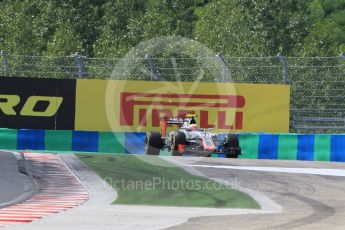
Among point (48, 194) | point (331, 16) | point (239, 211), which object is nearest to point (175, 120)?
point (48, 194)

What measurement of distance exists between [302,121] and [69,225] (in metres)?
14.3

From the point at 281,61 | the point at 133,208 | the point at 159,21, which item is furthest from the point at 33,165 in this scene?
the point at 159,21

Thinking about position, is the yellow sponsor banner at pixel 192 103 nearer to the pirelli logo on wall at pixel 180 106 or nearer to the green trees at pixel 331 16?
the pirelli logo on wall at pixel 180 106

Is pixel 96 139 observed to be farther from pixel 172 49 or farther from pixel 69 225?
pixel 172 49

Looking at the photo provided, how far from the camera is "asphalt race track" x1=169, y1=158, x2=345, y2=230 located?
32.2ft

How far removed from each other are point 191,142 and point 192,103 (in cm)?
164

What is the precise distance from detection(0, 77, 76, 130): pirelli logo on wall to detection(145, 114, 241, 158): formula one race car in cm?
211

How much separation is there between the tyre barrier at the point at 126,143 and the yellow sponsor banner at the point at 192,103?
0.42m

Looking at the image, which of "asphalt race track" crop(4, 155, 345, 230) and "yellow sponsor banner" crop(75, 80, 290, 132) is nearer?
"asphalt race track" crop(4, 155, 345, 230)

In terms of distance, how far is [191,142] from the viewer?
67.4ft

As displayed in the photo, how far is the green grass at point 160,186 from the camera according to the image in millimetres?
12016

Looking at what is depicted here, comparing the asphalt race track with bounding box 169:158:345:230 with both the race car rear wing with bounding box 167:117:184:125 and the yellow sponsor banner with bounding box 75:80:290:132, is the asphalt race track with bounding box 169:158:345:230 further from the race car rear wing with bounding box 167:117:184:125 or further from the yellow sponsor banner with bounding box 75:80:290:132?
the yellow sponsor banner with bounding box 75:80:290:132

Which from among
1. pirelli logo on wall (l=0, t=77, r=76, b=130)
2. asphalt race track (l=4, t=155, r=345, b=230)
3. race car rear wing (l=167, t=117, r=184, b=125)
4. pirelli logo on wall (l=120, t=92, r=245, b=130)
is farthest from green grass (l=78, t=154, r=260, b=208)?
pirelli logo on wall (l=120, t=92, r=245, b=130)

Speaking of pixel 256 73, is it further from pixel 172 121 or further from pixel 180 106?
pixel 172 121
